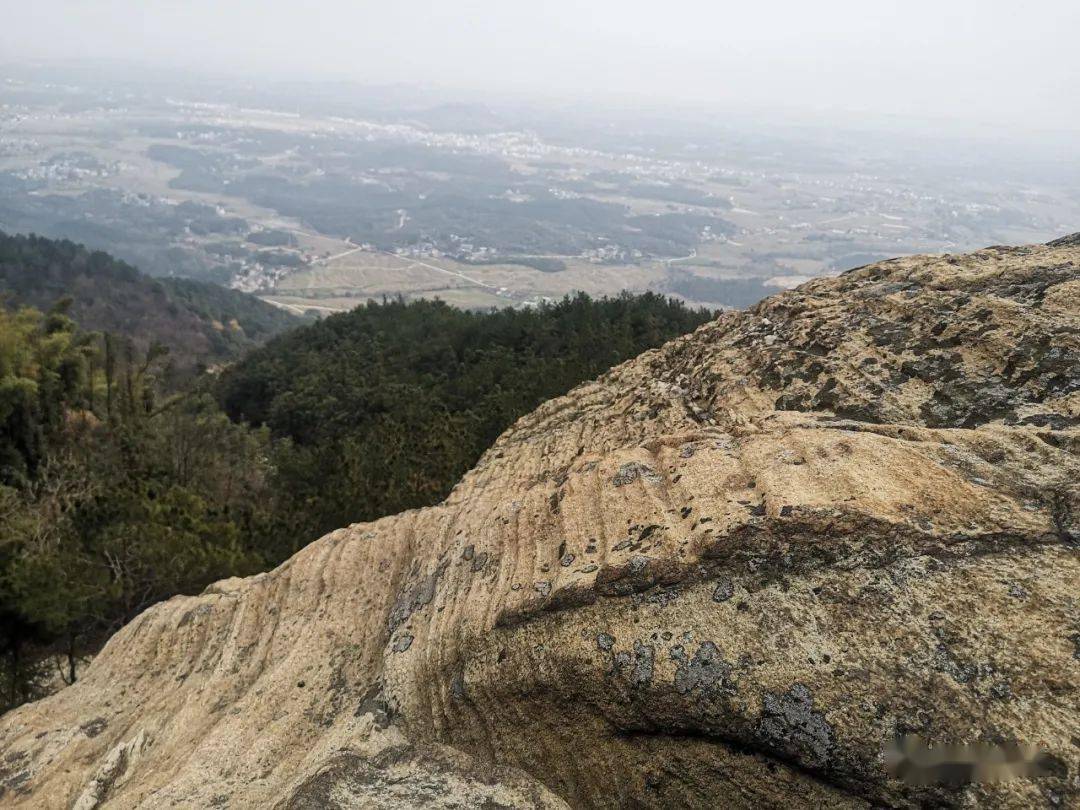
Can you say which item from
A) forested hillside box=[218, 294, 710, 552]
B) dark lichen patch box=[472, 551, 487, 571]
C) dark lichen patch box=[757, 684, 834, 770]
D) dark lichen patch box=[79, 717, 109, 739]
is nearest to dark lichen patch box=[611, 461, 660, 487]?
dark lichen patch box=[472, 551, 487, 571]

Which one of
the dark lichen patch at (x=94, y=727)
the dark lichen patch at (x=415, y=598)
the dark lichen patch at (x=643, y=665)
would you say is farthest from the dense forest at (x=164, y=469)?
the dark lichen patch at (x=643, y=665)

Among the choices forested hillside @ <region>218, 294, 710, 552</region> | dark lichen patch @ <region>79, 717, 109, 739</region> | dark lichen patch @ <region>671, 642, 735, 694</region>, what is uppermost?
dark lichen patch @ <region>671, 642, 735, 694</region>

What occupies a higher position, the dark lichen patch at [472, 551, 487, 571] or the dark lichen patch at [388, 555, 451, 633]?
the dark lichen patch at [472, 551, 487, 571]

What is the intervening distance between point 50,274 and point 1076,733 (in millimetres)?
130206

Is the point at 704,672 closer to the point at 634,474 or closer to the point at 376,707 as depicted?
the point at 634,474

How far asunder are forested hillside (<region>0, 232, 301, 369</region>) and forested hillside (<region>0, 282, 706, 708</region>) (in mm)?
62279

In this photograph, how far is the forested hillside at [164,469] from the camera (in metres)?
17.7

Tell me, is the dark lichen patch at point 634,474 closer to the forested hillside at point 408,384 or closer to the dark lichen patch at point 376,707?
the dark lichen patch at point 376,707

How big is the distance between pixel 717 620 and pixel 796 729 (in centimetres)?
97

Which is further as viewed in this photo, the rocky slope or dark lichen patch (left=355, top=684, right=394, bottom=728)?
dark lichen patch (left=355, top=684, right=394, bottom=728)

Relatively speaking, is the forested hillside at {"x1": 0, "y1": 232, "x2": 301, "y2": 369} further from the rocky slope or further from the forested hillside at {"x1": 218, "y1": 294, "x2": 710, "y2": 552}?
the rocky slope

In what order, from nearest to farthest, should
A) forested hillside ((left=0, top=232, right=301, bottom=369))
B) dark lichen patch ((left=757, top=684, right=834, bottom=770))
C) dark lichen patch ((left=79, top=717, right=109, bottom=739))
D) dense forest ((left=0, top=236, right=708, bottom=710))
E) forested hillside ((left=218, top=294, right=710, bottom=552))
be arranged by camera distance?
1. dark lichen patch ((left=757, top=684, right=834, bottom=770))
2. dark lichen patch ((left=79, top=717, right=109, bottom=739))
3. dense forest ((left=0, top=236, right=708, bottom=710))
4. forested hillside ((left=218, top=294, right=710, bottom=552))
5. forested hillside ((left=0, top=232, right=301, bottom=369))

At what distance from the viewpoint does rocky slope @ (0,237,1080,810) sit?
5086 millimetres

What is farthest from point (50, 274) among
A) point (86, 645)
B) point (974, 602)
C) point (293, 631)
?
point (974, 602)
